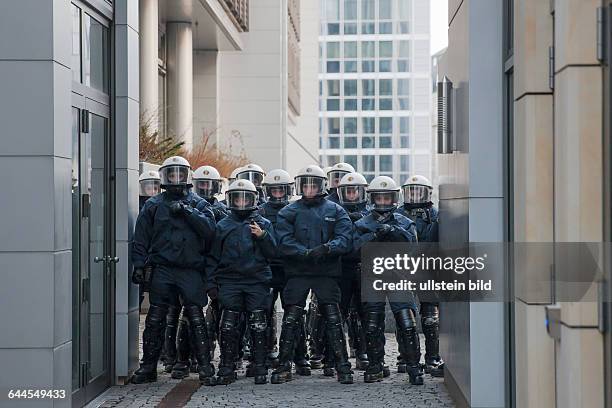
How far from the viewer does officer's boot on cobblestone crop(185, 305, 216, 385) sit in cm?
1103

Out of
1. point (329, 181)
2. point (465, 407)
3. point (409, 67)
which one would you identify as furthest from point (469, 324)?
point (409, 67)

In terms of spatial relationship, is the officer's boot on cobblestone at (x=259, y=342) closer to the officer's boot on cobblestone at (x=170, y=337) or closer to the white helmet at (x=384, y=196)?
the officer's boot on cobblestone at (x=170, y=337)

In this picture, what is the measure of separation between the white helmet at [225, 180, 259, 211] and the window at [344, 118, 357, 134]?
8618 cm

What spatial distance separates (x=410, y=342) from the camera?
11086mm

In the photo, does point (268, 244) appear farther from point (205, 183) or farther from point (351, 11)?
point (351, 11)

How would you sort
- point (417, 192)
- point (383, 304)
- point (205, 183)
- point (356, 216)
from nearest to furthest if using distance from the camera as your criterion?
point (383, 304)
point (356, 216)
point (417, 192)
point (205, 183)

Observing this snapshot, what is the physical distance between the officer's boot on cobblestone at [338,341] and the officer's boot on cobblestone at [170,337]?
1.40 m

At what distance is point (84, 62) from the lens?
373 inches

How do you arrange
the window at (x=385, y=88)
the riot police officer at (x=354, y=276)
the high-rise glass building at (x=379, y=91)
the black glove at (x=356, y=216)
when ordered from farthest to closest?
the window at (x=385, y=88), the high-rise glass building at (x=379, y=91), the black glove at (x=356, y=216), the riot police officer at (x=354, y=276)

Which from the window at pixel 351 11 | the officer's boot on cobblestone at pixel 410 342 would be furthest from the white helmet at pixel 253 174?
the window at pixel 351 11

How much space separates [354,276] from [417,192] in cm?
121

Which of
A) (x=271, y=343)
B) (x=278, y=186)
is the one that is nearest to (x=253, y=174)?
(x=278, y=186)

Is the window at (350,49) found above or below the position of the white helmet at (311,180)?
above

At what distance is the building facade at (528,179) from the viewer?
16.8 ft
